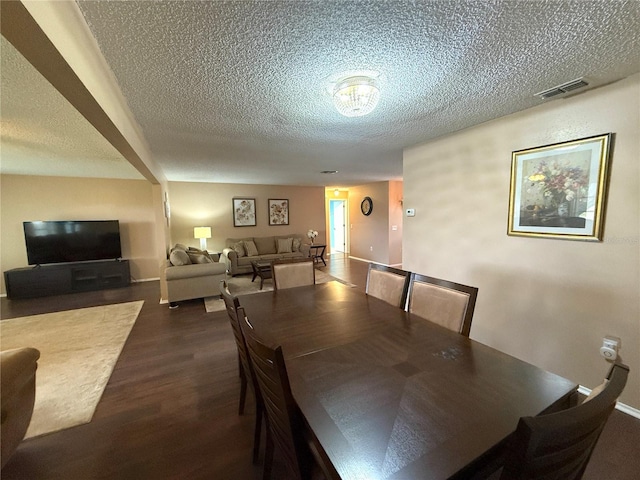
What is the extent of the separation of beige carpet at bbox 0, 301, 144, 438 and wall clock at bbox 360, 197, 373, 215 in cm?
578

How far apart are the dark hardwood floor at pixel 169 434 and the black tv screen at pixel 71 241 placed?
11.3ft

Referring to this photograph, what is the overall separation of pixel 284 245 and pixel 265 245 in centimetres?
52

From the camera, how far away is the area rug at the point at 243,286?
4.15 meters

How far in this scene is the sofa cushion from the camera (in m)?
6.87

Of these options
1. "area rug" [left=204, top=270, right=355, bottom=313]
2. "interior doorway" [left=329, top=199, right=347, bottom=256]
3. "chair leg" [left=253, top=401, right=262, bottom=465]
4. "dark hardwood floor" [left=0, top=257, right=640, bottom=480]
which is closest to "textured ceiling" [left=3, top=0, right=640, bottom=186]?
"chair leg" [left=253, top=401, right=262, bottom=465]

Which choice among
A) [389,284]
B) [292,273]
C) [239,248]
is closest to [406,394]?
[389,284]

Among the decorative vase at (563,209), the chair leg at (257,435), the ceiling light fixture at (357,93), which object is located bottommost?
the chair leg at (257,435)

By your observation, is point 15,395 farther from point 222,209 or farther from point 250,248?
point 222,209

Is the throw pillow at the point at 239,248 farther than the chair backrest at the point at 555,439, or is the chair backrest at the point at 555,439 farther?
the throw pillow at the point at 239,248

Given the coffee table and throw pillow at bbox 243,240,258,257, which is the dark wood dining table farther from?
throw pillow at bbox 243,240,258,257

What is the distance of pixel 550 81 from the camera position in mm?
1697

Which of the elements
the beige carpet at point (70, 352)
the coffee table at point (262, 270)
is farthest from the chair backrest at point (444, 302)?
the coffee table at point (262, 270)

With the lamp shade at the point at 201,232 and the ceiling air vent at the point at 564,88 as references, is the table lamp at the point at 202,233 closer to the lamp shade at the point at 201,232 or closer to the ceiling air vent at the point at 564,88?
the lamp shade at the point at 201,232

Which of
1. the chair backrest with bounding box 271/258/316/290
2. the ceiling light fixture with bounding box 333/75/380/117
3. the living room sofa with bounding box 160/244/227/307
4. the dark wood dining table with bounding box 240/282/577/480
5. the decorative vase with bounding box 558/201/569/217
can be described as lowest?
the living room sofa with bounding box 160/244/227/307
